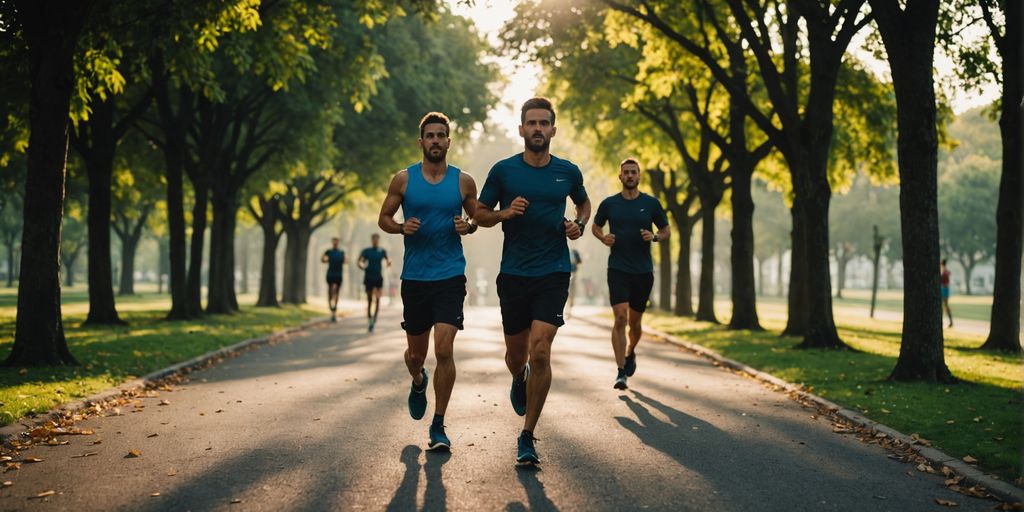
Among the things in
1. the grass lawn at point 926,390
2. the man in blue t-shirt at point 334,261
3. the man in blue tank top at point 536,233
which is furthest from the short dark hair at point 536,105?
the man in blue t-shirt at point 334,261

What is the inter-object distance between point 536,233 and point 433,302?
84cm

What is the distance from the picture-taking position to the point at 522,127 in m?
6.08

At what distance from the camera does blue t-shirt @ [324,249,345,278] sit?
2184 centimetres

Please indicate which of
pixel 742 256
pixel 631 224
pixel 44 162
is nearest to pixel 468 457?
pixel 631 224

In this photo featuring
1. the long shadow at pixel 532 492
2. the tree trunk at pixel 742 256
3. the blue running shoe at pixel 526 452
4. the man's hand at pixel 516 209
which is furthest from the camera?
the tree trunk at pixel 742 256

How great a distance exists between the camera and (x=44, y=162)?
35.1ft

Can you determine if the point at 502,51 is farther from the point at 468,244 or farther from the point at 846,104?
the point at 468,244

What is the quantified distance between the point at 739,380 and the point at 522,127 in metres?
6.56

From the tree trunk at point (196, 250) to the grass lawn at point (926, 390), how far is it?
11.9 metres

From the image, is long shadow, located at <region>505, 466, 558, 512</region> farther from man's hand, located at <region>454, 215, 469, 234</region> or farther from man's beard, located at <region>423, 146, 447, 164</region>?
man's beard, located at <region>423, 146, 447, 164</region>

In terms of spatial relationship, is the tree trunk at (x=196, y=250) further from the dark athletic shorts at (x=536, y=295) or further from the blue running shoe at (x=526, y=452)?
the blue running shoe at (x=526, y=452)

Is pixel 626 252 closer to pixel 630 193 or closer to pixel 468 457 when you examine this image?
pixel 630 193

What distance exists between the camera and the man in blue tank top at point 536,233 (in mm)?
6059

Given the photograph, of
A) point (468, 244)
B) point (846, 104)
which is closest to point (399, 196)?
point (846, 104)
